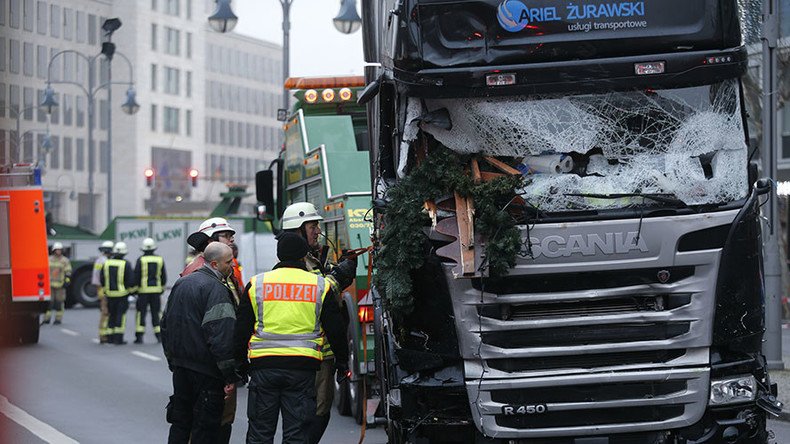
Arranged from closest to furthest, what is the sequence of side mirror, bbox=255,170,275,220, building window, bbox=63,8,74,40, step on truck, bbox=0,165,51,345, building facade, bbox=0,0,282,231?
side mirror, bbox=255,170,275,220 < step on truck, bbox=0,165,51,345 < building window, bbox=63,8,74,40 < building facade, bbox=0,0,282,231

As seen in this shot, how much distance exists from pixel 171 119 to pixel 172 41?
631cm

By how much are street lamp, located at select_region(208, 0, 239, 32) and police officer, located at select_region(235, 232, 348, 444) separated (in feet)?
57.2

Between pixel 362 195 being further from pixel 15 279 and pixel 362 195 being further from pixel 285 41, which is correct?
pixel 285 41

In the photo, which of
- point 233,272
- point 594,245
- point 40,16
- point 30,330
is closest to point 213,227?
point 233,272

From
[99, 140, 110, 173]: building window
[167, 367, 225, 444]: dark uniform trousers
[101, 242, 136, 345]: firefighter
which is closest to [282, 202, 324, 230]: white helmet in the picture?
[167, 367, 225, 444]: dark uniform trousers

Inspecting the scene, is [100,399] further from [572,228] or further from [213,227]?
[572,228]

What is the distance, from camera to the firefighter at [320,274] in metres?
8.21

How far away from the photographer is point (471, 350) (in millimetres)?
7180

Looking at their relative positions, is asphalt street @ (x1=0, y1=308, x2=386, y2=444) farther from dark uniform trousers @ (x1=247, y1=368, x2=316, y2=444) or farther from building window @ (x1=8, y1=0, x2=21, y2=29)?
building window @ (x1=8, y1=0, x2=21, y2=29)

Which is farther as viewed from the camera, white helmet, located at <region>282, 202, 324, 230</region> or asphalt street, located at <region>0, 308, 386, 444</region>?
asphalt street, located at <region>0, 308, 386, 444</region>

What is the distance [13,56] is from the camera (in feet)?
8.74

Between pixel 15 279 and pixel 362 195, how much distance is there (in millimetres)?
10512

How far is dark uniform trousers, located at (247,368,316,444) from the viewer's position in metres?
7.61

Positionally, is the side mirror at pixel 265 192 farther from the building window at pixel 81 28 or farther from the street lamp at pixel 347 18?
the building window at pixel 81 28
